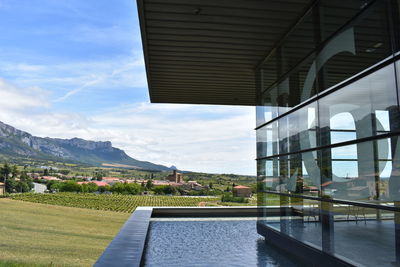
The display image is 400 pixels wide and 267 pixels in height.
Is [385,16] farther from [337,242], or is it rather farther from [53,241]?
[53,241]

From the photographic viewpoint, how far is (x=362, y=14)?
405 cm

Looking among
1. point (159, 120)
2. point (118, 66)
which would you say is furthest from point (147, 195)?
point (159, 120)

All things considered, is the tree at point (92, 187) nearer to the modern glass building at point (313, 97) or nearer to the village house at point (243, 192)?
the village house at point (243, 192)

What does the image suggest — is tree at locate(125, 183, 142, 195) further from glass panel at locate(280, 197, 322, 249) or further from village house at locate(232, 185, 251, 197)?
glass panel at locate(280, 197, 322, 249)

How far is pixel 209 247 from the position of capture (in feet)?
22.6

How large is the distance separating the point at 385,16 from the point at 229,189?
52390mm

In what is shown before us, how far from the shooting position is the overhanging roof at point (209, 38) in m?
5.29

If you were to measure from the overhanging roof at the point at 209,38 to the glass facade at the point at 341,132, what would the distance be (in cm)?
46

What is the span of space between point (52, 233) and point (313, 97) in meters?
48.4

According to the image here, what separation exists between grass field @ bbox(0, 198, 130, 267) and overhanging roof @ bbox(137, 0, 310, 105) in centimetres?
2917

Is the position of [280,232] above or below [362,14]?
Answer: below

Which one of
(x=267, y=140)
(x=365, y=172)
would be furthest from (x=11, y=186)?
(x=365, y=172)

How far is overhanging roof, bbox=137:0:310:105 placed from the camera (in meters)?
5.29

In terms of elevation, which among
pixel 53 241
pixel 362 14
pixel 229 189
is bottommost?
pixel 53 241
